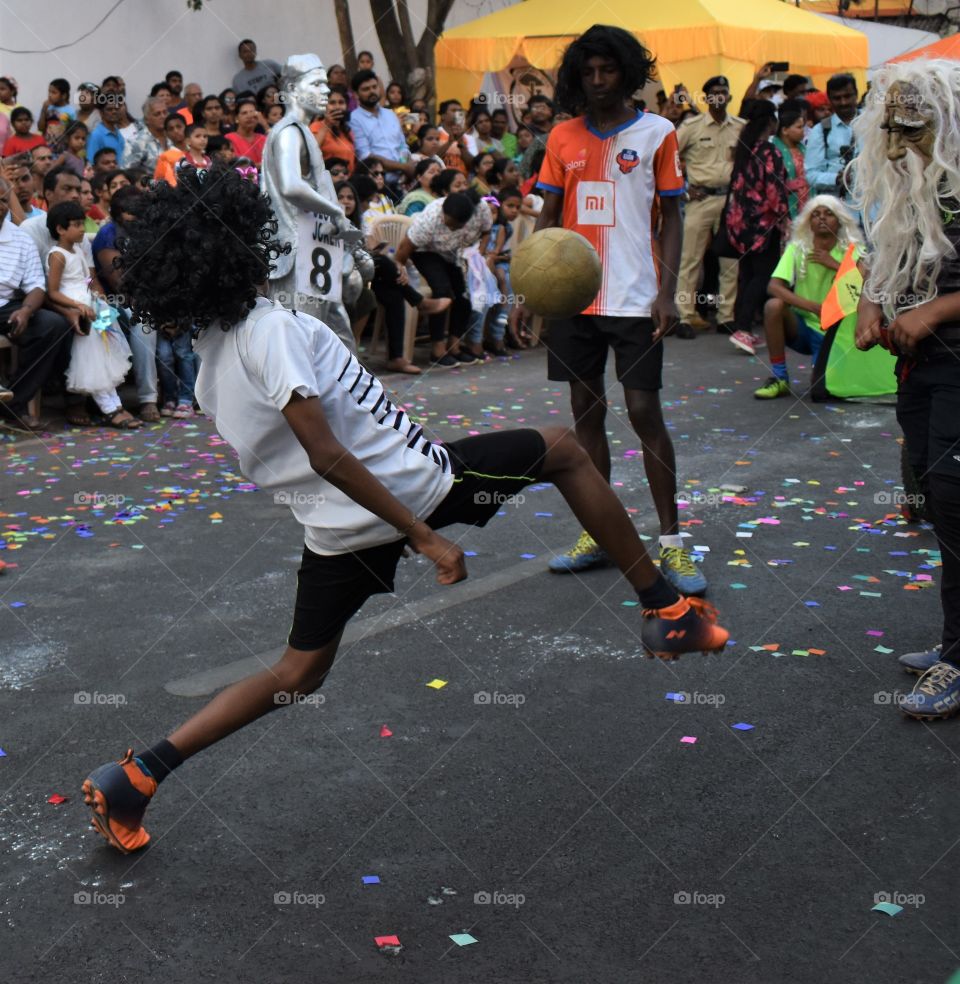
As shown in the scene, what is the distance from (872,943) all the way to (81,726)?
2.50m

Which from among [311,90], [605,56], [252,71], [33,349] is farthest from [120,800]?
[252,71]

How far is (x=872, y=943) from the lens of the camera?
120 inches

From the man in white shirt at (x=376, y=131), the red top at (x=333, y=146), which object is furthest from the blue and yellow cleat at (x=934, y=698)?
the man in white shirt at (x=376, y=131)

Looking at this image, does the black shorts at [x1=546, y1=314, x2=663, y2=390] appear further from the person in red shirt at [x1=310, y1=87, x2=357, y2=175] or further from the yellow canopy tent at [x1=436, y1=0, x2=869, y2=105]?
the yellow canopy tent at [x1=436, y1=0, x2=869, y2=105]

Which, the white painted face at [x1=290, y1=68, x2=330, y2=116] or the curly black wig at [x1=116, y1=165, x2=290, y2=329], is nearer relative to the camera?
the curly black wig at [x1=116, y1=165, x2=290, y2=329]

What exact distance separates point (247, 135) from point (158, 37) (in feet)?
15.3

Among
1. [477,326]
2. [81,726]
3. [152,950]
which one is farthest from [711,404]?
[152,950]

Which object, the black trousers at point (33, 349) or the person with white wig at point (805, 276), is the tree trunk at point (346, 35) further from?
the black trousers at point (33, 349)

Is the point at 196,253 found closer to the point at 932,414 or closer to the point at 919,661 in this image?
the point at 932,414

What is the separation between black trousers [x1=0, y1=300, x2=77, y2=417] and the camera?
353 inches

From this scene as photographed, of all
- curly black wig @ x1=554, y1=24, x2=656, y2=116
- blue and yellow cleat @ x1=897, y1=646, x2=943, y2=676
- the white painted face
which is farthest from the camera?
the white painted face

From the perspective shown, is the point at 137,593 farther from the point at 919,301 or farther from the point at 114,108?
the point at 114,108

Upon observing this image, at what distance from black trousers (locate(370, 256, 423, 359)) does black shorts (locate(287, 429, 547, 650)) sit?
312 inches

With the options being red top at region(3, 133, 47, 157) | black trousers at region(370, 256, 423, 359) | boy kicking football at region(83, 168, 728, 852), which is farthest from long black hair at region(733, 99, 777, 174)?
boy kicking football at region(83, 168, 728, 852)
